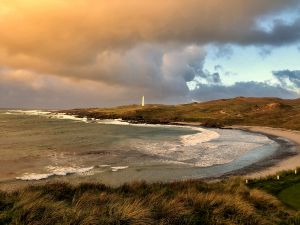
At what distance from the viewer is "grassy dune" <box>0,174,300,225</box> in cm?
875

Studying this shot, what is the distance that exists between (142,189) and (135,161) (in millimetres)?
26340

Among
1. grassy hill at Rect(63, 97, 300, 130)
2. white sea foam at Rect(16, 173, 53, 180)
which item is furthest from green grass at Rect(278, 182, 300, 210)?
grassy hill at Rect(63, 97, 300, 130)

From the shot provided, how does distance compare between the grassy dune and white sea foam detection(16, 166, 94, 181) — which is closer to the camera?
the grassy dune

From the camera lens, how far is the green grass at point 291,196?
679 inches

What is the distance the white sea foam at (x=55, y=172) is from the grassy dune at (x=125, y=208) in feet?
59.8

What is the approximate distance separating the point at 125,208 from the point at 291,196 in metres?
11.8

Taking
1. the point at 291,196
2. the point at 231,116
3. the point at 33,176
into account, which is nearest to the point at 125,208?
the point at 291,196

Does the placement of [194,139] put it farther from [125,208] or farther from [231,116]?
[231,116]

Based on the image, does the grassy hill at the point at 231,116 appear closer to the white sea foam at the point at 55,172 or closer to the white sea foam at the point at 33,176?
the white sea foam at the point at 55,172

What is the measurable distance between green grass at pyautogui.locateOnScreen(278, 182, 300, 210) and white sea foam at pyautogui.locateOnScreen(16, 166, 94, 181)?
58.9 ft

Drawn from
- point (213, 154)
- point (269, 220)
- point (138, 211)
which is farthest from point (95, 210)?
point (213, 154)

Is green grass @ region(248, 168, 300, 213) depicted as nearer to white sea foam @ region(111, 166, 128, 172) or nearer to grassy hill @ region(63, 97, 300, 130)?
white sea foam @ region(111, 166, 128, 172)

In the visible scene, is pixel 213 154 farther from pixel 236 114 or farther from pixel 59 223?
pixel 236 114

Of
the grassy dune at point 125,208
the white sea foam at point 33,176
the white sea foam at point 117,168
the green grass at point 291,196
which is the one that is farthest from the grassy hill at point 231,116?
the grassy dune at point 125,208
